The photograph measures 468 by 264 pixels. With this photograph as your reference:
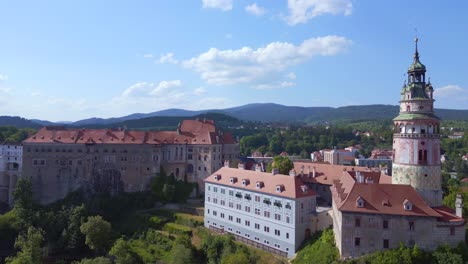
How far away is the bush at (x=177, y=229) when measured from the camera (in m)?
64.3

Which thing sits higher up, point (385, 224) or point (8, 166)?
point (8, 166)

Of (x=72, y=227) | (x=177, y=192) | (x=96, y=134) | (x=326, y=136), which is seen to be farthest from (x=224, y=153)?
(x=326, y=136)

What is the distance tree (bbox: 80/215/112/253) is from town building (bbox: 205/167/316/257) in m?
16.0

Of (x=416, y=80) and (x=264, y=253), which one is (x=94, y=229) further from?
(x=416, y=80)

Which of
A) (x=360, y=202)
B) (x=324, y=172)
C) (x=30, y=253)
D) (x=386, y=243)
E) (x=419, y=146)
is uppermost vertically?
(x=419, y=146)

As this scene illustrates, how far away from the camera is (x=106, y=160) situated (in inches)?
3206

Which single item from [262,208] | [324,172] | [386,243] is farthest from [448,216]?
[324,172]

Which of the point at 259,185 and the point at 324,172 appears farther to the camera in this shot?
the point at 324,172

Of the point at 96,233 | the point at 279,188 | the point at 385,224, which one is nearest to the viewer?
the point at 385,224

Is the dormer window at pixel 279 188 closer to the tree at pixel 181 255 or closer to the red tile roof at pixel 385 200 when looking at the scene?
the red tile roof at pixel 385 200

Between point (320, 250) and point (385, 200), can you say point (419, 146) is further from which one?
point (320, 250)

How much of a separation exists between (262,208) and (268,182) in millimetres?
3614

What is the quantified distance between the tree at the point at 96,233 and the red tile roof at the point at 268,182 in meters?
18.1

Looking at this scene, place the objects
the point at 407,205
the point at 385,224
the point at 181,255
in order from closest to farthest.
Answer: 1. the point at 407,205
2. the point at 385,224
3. the point at 181,255
